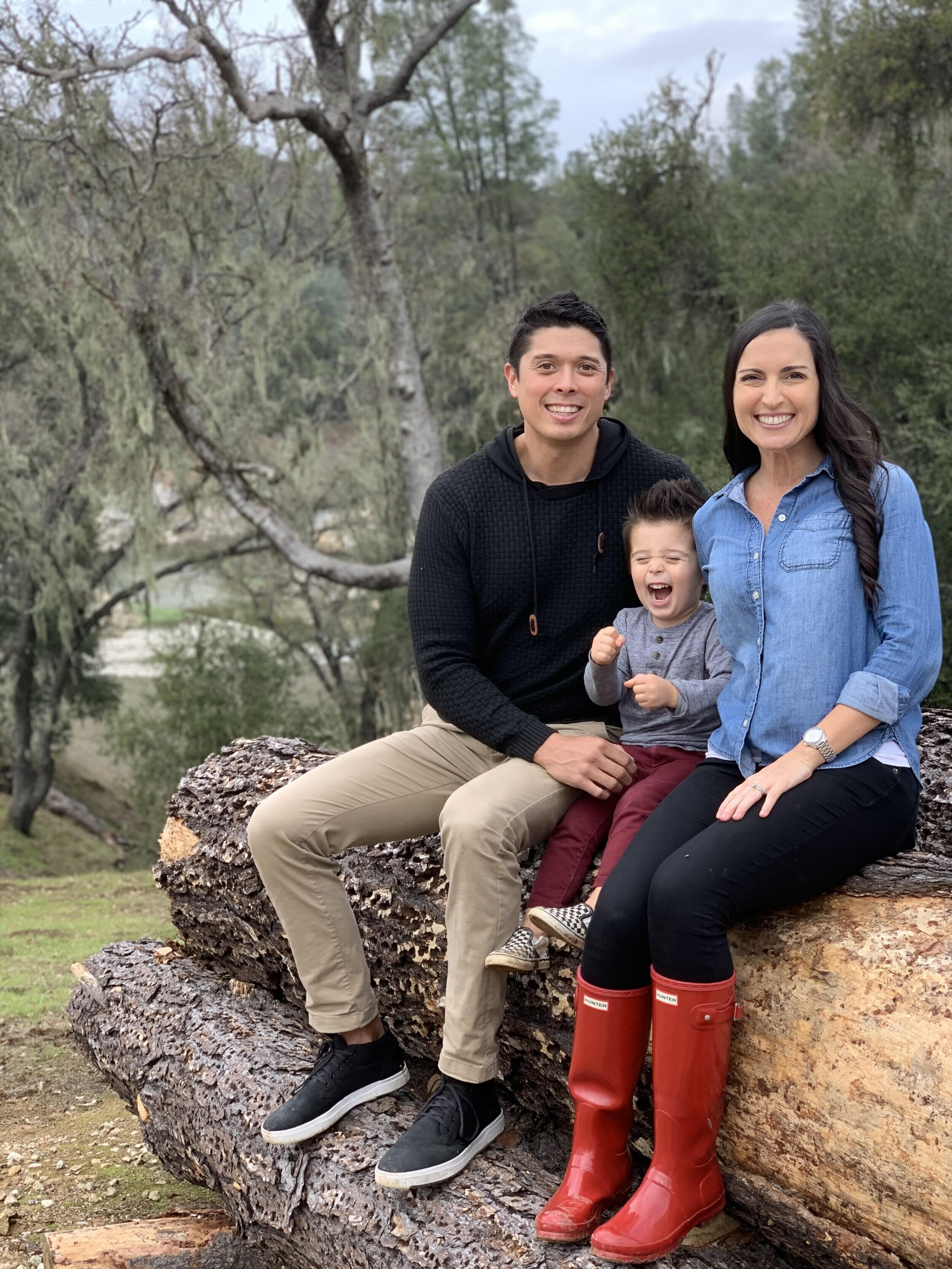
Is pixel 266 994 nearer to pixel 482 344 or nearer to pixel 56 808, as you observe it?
pixel 482 344

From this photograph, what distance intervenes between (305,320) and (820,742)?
16.9 m

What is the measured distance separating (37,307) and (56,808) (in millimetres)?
8606

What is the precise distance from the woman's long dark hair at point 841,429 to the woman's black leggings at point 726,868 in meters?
0.47

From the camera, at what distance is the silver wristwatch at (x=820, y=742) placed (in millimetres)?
2602

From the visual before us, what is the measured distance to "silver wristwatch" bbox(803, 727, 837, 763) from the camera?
8.54 ft

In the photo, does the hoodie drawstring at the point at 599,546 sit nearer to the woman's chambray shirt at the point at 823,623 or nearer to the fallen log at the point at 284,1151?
the woman's chambray shirt at the point at 823,623

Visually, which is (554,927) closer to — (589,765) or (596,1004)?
(596,1004)

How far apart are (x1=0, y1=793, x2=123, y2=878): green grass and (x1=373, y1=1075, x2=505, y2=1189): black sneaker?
14.2 metres

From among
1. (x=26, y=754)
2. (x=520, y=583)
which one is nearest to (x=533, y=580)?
(x=520, y=583)

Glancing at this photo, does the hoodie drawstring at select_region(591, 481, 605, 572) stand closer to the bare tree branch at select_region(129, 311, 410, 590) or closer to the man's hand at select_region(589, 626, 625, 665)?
the man's hand at select_region(589, 626, 625, 665)

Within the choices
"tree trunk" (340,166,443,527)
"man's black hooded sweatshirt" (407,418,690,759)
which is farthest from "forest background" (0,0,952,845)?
"man's black hooded sweatshirt" (407,418,690,759)

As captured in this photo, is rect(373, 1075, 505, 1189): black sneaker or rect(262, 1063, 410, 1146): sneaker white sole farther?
rect(262, 1063, 410, 1146): sneaker white sole

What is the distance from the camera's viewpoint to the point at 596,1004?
8.59 ft

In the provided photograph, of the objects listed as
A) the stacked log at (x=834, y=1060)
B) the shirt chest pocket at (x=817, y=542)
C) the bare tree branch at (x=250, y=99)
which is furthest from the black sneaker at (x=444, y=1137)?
the bare tree branch at (x=250, y=99)
